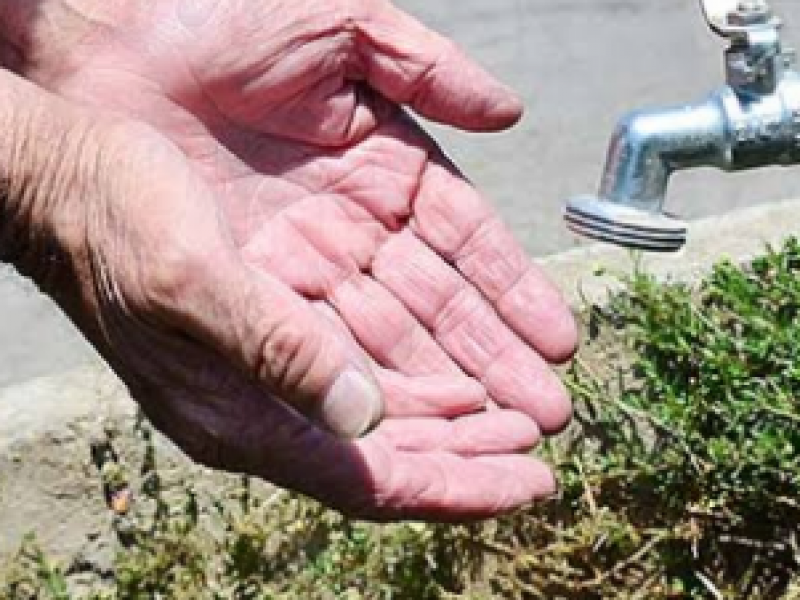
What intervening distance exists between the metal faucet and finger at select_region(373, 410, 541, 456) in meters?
0.18

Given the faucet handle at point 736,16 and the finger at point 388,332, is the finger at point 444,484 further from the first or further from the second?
the faucet handle at point 736,16

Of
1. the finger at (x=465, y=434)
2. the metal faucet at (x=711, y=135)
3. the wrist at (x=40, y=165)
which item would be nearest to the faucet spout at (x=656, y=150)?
the metal faucet at (x=711, y=135)

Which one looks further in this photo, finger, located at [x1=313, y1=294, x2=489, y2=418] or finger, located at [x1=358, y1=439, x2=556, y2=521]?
finger, located at [x1=313, y1=294, x2=489, y2=418]

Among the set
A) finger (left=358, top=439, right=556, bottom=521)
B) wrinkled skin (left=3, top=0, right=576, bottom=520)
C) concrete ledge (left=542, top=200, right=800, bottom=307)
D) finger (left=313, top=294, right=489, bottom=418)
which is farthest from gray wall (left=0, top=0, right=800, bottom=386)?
finger (left=358, top=439, right=556, bottom=521)

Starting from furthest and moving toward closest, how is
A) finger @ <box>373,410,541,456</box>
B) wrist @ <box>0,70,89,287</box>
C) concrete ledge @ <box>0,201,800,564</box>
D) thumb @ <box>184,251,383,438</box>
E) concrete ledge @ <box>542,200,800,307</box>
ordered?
concrete ledge @ <box>542,200,800,307</box> → concrete ledge @ <box>0,201,800,564</box> → finger @ <box>373,410,541,456</box> → wrist @ <box>0,70,89,287</box> → thumb @ <box>184,251,383,438</box>

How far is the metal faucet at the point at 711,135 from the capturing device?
1.50 meters

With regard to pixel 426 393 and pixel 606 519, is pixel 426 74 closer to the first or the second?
pixel 426 393

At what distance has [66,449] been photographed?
2.23 meters

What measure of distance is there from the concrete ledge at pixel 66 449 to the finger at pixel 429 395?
0.66 metres

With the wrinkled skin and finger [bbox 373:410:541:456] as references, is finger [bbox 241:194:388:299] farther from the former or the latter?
finger [bbox 373:410:541:456]

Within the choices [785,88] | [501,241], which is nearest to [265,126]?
[501,241]

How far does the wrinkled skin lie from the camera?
1.52 meters

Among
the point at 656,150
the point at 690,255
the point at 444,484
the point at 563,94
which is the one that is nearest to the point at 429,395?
the point at 444,484

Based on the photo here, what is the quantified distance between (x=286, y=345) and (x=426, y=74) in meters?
0.48
